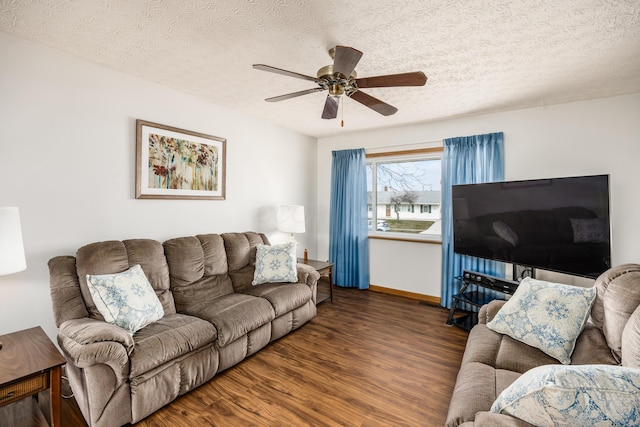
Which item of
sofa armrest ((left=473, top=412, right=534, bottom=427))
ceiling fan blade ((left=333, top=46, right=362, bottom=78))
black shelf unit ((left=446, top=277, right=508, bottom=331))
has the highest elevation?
Result: ceiling fan blade ((left=333, top=46, right=362, bottom=78))

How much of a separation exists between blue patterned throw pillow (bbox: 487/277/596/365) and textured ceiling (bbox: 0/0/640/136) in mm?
1708

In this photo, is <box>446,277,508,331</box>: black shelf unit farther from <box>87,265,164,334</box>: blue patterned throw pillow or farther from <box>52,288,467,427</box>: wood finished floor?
<box>87,265,164,334</box>: blue patterned throw pillow

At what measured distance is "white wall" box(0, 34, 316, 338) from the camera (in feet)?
6.88

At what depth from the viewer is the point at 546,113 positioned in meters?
3.36

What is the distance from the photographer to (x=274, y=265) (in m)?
3.31

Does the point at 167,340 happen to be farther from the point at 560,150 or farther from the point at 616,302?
the point at 560,150

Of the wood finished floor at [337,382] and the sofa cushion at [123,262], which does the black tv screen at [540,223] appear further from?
the sofa cushion at [123,262]

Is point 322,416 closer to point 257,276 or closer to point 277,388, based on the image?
point 277,388

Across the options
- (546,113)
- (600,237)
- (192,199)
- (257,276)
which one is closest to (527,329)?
(600,237)

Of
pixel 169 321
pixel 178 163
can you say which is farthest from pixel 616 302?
pixel 178 163

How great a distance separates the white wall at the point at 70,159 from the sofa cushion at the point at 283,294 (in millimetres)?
1003

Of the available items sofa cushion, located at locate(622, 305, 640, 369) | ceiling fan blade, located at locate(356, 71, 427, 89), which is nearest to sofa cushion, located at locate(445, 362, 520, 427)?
sofa cushion, located at locate(622, 305, 640, 369)

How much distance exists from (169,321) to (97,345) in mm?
604

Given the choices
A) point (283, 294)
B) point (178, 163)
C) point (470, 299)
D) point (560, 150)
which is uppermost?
point (560, 150)
